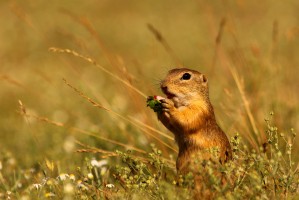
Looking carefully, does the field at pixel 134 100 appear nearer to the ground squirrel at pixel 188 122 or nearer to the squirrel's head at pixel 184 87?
the ground squirrel at pixel 188 122

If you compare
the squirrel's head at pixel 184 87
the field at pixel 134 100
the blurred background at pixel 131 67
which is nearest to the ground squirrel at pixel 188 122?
the squirrel's head at pixel 184 87

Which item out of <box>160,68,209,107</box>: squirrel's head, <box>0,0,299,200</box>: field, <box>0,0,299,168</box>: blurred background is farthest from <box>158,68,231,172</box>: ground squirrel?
<box>0,0,299,168</box>: blurred background

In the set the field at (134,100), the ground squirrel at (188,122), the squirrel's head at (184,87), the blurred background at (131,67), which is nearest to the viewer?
the field at (134,100)

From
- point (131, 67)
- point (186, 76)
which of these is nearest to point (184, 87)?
point (186, 76)

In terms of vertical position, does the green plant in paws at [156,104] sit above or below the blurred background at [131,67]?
below

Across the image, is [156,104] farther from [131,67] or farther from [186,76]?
[131,67]

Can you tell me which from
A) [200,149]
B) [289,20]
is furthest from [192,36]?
[200,149]
